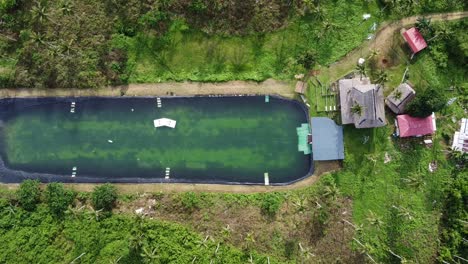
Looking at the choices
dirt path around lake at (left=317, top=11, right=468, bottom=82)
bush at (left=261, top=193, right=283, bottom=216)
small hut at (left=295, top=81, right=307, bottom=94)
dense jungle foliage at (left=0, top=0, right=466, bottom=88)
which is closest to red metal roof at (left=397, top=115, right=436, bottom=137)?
dirt path around lake at (left=317, top=11, right=468, bottom=82)

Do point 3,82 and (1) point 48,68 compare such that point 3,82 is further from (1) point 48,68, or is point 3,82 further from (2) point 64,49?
(2) point 64,49

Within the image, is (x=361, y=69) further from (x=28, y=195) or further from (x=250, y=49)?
(x=28, y=195)

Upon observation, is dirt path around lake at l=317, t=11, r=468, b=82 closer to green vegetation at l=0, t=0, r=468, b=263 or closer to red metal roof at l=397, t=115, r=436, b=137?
green vegetation at l=0, t=0, r=468, b=263

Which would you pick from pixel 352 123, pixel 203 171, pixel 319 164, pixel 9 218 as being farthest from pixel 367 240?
pixel 9 218

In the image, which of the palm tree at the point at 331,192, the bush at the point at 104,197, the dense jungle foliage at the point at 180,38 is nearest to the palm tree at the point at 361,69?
the dense jungle foliage at the point at 180,38

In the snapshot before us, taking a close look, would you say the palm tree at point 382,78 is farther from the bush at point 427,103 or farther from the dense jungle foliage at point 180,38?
the dense jungle foliage at point 180,38

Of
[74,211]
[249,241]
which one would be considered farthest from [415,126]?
[74,211]
